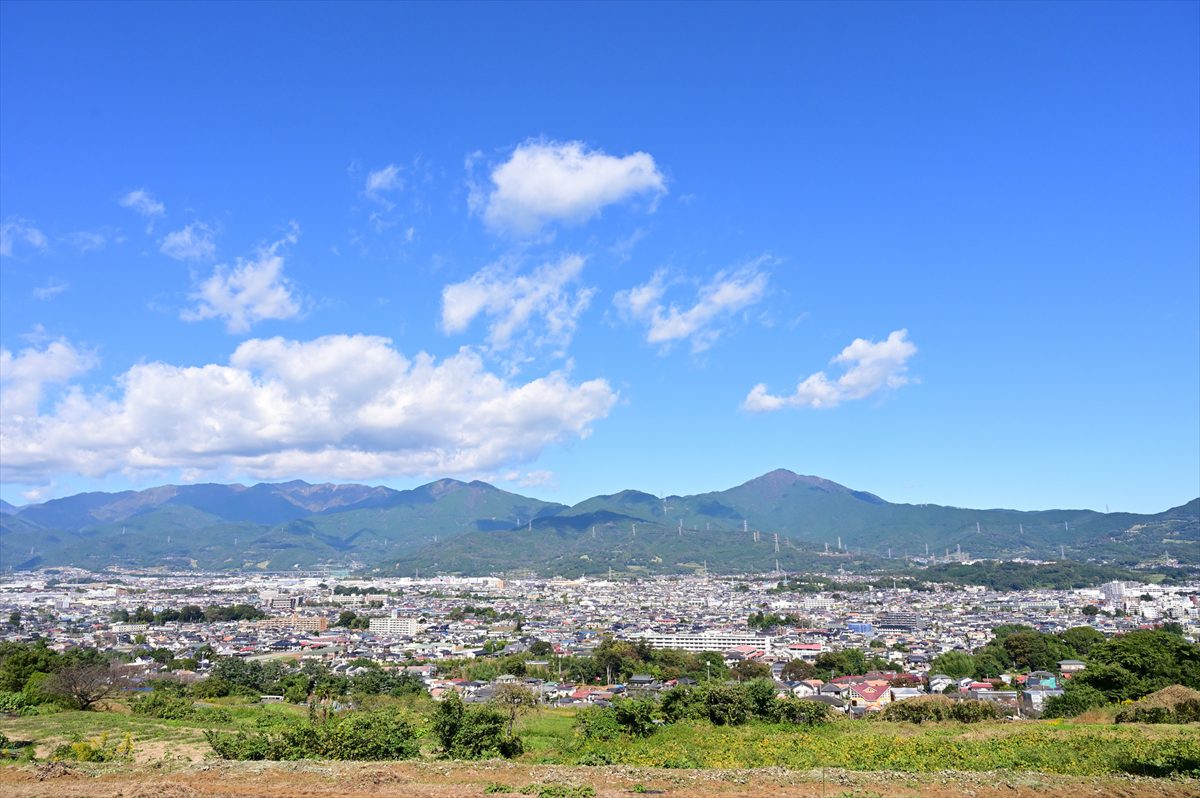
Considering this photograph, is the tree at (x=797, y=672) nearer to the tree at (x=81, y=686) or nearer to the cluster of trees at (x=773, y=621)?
the tree at (x=81, y=686)

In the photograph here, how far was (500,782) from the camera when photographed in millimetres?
9258

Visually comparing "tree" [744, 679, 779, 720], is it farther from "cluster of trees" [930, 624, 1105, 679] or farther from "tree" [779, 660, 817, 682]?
"cluster of trees" [930, 624, 1105, 679]

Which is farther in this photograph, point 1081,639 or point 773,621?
point 773,621

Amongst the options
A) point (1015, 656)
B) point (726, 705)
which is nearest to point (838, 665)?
point (1015, 656)

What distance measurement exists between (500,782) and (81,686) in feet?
50.1

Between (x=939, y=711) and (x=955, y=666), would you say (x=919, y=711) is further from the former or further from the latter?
(x=955, y=666)

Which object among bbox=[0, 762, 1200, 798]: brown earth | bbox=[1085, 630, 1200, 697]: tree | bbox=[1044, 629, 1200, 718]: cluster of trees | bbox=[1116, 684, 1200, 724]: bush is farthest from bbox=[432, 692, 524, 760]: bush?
bbox=[1085, 630, 1200, 697]: tree

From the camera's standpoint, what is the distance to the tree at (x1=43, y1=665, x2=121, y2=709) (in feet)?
61.2

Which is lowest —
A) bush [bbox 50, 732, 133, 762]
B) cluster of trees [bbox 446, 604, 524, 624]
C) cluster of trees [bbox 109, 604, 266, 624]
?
cluster of trees [bbox 446, 604, 524, 624]

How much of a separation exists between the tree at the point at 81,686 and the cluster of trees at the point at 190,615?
2088 inches

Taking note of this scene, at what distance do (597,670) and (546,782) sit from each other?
28.5m

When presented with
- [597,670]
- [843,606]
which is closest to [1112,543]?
[843,606]

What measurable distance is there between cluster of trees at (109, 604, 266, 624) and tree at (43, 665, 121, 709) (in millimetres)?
53048

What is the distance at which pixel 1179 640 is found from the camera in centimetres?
2473
